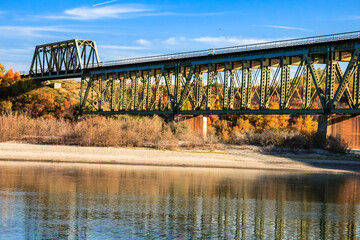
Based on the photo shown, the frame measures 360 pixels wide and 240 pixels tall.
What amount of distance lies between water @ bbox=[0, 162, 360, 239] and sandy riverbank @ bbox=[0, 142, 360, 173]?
5407 millimetres

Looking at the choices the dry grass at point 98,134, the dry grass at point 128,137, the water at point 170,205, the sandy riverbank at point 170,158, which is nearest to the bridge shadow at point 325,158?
the sandy riverbank at point 170,158

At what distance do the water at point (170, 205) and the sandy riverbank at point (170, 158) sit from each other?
17.7 feet

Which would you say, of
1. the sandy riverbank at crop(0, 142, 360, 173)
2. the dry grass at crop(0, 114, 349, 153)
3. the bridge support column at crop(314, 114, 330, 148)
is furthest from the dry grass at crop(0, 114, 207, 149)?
the bridge support column at crop(314, 114, 330, 148)

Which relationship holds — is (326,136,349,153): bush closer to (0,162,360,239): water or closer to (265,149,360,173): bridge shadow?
(265,149,360,173): bridge shadow

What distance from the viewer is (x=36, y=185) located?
25.1m

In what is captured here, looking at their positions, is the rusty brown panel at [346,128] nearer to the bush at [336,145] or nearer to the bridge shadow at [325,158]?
the bush at [336,145]

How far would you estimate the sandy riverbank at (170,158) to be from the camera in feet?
128

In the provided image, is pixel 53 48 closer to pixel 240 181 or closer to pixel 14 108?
pixel 14 108

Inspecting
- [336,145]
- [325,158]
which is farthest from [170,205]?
[336,145]

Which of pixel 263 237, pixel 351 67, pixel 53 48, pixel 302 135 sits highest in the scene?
pixel 53 48

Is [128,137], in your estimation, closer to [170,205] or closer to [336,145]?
[336,145]

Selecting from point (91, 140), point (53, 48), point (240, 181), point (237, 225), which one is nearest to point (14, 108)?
point (53, 48)

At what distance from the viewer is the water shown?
16.5 m

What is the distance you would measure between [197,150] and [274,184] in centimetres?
1785
